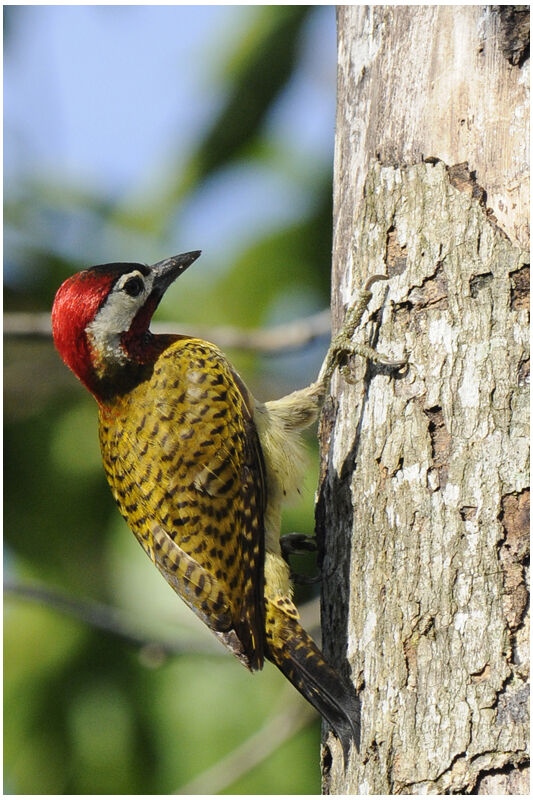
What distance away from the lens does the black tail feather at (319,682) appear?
2662 millimetres

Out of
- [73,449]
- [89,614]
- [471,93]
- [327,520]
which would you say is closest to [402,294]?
[471,93]

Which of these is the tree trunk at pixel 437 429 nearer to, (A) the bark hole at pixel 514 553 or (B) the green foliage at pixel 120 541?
(A) the bark hole at pixel 514 553

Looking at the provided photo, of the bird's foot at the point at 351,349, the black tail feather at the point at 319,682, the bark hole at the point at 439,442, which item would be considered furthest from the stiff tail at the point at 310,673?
the bird's foot at the point at 351,349

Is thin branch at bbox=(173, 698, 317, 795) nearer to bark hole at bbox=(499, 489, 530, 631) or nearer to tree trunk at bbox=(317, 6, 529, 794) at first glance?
tree trunk at bbox=(317, 6, 529, 794)

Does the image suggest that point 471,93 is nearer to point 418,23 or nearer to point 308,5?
point 418,23

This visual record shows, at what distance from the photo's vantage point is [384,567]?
103 inches

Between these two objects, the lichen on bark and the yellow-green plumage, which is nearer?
the lichen on bark

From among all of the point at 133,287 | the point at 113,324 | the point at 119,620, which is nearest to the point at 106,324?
the point at 113,324

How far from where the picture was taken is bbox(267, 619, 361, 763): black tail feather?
266 centimetres

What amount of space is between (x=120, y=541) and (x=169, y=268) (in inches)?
63.0

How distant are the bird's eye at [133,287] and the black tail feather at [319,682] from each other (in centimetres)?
151

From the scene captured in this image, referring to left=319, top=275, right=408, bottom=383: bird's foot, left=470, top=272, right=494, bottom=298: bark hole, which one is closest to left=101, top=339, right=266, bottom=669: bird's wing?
left=319, top=275, right=408, bottom=383: bird's foot

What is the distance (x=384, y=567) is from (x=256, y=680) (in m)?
2.14

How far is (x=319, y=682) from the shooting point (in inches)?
110
